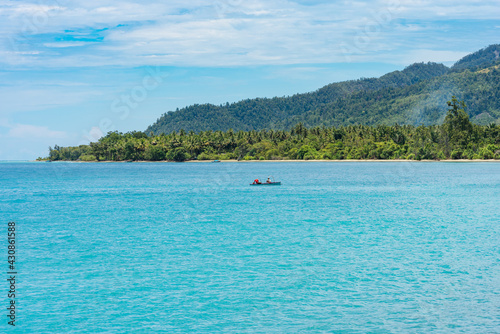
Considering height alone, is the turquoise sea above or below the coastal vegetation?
below

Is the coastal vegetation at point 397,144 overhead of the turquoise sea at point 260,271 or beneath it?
overhead

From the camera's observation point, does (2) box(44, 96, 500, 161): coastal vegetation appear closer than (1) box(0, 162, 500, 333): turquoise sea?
No

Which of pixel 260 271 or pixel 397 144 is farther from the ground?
pixel 397 144

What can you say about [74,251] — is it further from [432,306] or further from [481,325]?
[481,325]

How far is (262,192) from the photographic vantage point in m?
70.2

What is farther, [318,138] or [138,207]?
[318,138]

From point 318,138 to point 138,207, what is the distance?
148496mm

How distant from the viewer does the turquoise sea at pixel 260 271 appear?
A: 56.2 ft

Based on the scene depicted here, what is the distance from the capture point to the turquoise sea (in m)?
17.1

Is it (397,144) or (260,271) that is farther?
(397,144)

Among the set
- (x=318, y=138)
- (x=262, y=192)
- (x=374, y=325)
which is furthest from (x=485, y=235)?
(x=318, y=138)

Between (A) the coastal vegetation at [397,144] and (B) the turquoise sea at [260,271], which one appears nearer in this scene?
(B) the turquoise sea at [260,271]

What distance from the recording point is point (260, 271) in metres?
23.5

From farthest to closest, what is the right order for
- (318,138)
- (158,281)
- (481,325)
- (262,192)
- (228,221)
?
(318,138) < (262,192) < (228,221) < (158,281) < (481,325)
